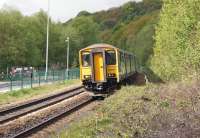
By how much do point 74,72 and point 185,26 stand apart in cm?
3680

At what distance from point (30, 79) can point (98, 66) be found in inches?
582

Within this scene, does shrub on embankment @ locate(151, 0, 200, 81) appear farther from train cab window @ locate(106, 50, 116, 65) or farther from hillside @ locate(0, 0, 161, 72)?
hillside @ locate(0, 0, 161, 72)

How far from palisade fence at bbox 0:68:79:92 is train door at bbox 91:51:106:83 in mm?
9498

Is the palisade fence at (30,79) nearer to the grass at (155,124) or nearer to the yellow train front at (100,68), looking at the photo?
the yellow train front at (100,68)

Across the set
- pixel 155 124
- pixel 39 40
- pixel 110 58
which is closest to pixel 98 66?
pixel 110 58

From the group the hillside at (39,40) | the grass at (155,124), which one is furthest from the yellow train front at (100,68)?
the hillside at (39,40)

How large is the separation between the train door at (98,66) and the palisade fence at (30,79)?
9498mm

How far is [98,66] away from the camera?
1233 inches

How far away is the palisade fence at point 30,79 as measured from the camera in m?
40.7

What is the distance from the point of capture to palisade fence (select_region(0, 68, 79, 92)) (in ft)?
134

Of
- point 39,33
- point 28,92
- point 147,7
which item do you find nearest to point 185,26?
point 28,92

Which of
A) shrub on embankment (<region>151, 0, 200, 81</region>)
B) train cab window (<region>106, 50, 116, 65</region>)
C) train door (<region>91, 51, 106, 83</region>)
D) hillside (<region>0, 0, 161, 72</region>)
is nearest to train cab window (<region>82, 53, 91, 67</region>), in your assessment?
train door (<region>91, 51, 106, 83</region>)

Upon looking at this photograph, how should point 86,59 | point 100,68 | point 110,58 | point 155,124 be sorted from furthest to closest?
point 86,59 < point 110,58 < point 100,68 < point 155,124

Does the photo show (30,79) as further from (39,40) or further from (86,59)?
(39,40)
